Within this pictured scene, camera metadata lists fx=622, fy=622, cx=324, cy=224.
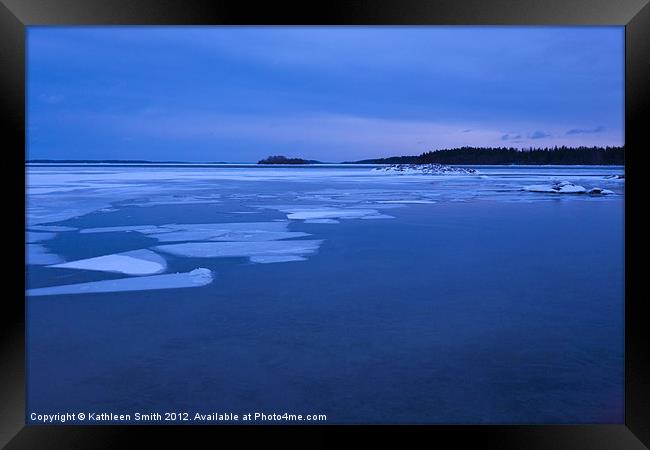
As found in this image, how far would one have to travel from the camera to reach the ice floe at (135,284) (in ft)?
14.2

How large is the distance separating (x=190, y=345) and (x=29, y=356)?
79cm

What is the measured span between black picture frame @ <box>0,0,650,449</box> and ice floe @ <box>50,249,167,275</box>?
7.10 feet

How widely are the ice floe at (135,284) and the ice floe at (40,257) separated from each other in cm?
89

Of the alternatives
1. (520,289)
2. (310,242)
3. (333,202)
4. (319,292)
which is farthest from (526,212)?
(319,292)

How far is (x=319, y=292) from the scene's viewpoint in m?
4.35

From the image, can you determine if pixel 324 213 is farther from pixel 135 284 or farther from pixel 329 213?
pixel 135 284

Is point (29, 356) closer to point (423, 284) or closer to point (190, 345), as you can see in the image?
point (190, 345)

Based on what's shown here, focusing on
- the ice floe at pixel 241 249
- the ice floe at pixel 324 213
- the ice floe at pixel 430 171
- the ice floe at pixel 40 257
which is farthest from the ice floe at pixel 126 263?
the ice floe at pixel 430 171

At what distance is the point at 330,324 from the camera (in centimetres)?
365

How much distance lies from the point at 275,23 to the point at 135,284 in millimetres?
2484

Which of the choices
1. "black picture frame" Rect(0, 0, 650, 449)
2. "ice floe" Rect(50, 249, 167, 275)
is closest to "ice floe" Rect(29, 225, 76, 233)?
"ice floe" Rect(50, 249, 167, 275)

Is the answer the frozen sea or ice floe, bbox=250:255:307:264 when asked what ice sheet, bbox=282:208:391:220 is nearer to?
the frozen sea

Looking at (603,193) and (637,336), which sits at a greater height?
(603,193)

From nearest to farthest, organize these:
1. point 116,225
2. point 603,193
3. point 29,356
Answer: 1. point 29,356
2. point 116,225
3. point 603,193
